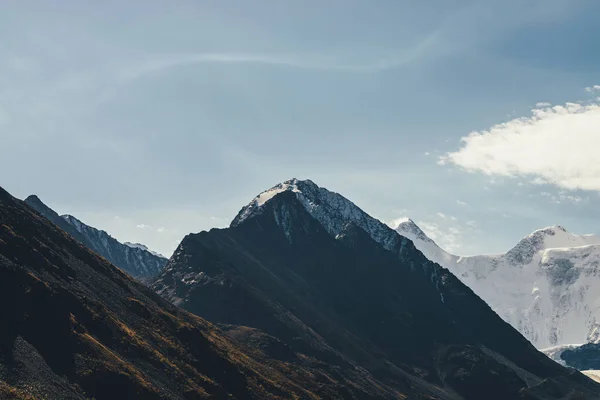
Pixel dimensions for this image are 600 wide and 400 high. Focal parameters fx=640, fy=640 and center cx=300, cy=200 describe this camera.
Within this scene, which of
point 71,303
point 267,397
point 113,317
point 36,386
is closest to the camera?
point 36,386

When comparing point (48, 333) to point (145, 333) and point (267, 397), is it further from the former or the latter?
point (267, 397)

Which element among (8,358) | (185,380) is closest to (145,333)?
(185,380)

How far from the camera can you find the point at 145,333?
179 meters

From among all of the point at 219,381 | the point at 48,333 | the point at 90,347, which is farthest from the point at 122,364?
the point at 219,381

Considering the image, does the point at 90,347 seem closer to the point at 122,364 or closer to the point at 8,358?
the point at 122,364

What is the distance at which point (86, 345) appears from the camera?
14500 centimetres

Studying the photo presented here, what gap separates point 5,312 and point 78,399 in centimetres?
2991

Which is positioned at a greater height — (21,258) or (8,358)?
(21,258)

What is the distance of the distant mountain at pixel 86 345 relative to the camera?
12681 centimetres

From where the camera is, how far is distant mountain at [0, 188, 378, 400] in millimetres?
126812

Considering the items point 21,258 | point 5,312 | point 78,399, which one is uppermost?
point 21,258

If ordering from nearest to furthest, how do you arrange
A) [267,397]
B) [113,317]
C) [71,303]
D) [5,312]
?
[5,312], [71,303], [113,317], [267,397]

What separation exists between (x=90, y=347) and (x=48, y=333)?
32.1 feet

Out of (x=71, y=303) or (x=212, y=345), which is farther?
(x=212, y=345)
